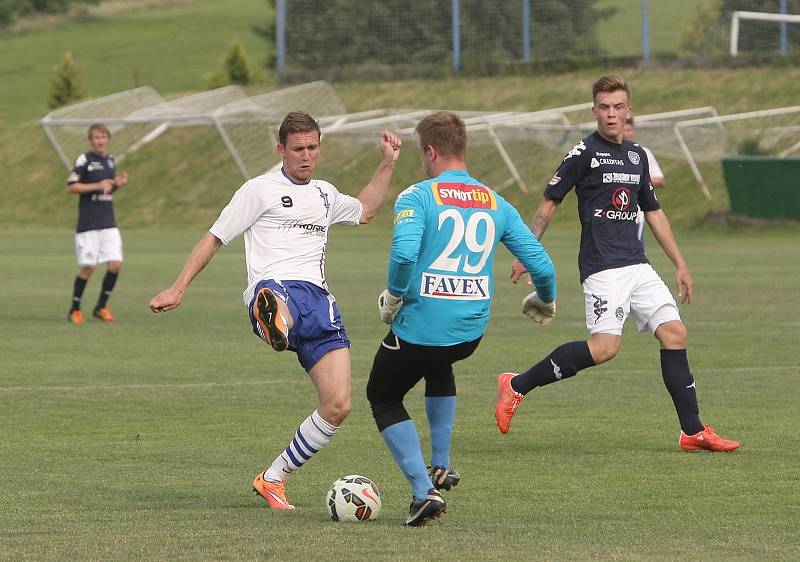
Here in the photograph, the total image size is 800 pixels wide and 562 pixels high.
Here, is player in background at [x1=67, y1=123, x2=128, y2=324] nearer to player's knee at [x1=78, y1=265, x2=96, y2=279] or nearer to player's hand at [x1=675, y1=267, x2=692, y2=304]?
player's knee at [x1=78, y1=265, x2=96, y2=279]

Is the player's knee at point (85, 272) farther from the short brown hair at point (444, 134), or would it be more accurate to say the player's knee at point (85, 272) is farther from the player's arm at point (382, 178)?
the short brown hair at point (444, 134)

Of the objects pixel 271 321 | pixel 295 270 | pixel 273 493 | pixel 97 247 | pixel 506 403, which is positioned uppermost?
pixel 295 270

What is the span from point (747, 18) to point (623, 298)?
38.2 metres

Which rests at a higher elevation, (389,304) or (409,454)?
(389,304)

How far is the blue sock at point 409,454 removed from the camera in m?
6.68

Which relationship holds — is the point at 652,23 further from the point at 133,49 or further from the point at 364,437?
the point at 133,49

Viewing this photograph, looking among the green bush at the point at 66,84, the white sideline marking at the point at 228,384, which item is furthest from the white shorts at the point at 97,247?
the green bush at the point at 66,84

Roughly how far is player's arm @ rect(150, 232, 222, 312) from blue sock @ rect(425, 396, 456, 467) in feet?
4.23

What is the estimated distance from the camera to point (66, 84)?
61312 millimetres

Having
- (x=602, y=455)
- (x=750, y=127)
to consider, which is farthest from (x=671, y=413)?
(x=750, y=127)

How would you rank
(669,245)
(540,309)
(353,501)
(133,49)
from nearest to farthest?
1. (353,501)
2. (540,309)
3. (669,245)
4. (133,49)

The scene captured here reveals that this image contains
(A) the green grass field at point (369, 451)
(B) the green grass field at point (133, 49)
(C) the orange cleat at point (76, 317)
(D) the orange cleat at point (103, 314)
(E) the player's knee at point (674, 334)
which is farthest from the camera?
(B) the green grass field at point (133, 49)

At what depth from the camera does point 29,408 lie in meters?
10.7

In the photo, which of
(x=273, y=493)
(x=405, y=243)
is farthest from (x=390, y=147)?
(x=273, y=493)
